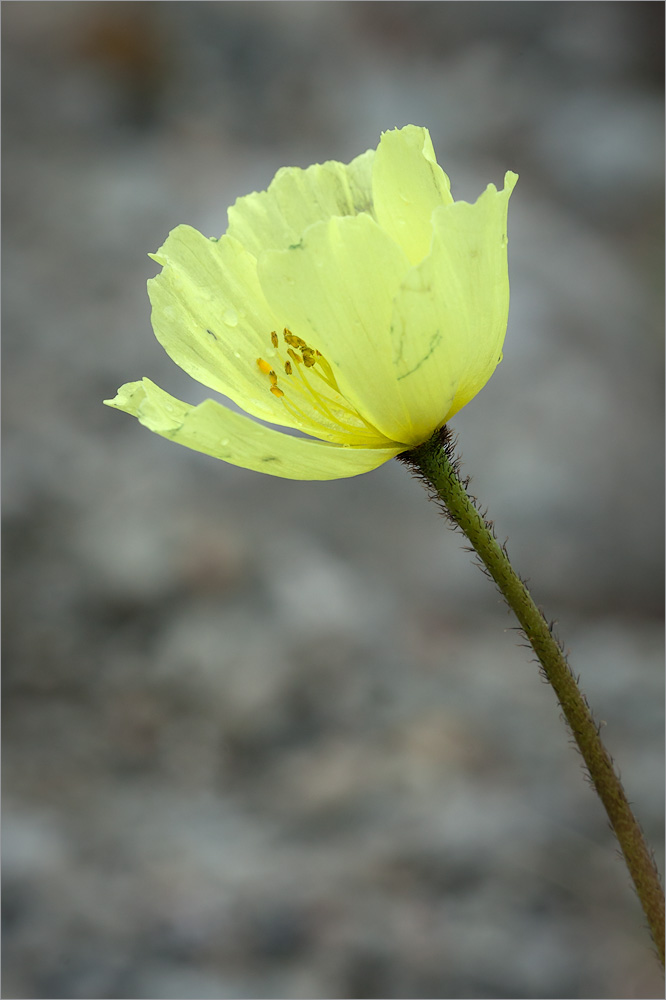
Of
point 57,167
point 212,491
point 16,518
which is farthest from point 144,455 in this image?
point 57,167

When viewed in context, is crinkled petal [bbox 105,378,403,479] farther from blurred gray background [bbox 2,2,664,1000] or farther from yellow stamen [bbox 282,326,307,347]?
blurred gray background [bbox 2,2,664,1000]

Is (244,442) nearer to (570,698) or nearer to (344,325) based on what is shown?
(344,325)

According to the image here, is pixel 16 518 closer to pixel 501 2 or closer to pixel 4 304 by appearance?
pixel 4 304

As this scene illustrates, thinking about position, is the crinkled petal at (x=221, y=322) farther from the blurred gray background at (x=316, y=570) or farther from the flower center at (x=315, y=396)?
the blurred gray background at (x=316, y=570)

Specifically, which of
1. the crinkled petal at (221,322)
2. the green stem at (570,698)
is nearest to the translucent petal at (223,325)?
the crinkled petal at (221,322)

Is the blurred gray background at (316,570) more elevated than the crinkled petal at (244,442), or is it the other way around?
the blurred gray background at (316,570)

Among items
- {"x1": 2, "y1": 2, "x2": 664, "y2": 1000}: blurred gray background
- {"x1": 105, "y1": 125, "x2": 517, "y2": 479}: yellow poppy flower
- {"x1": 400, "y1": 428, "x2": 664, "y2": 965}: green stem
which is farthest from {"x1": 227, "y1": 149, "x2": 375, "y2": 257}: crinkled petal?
{"x1": 2, "y1": 2, "x2": 664, "y2": 1000}: blurred gray background
